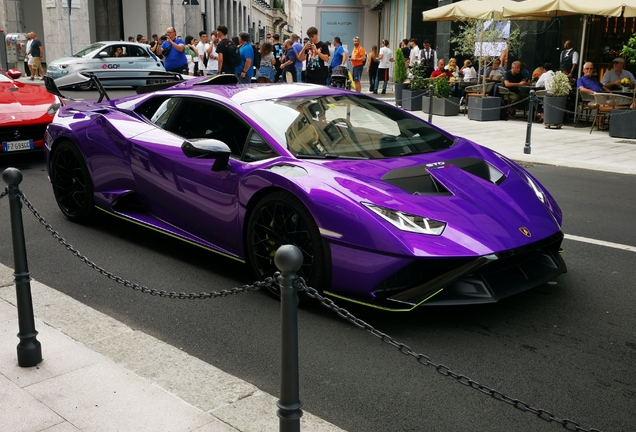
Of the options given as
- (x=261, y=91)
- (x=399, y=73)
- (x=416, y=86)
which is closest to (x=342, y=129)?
(x=261, y=91)

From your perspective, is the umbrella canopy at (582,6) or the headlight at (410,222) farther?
the umbrella canopy at (582,6)

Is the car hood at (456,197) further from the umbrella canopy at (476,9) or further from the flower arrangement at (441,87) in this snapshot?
the flower arrangement at (441,87)

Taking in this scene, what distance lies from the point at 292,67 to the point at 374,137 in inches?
529

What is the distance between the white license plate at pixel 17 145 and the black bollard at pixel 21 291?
644 cm

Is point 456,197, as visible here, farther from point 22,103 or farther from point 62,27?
point 62,27

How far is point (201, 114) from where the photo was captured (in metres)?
5.65

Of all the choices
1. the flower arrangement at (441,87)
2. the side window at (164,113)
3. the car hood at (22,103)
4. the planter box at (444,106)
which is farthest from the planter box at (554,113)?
the side window at (164,113)

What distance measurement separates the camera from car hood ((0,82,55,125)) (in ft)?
31.9

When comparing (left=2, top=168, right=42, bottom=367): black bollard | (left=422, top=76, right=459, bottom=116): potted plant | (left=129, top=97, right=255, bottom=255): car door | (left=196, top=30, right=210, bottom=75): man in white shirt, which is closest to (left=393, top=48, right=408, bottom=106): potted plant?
(left=422, top=76, right=459, bottom=116): potted plant

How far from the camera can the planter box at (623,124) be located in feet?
44.6

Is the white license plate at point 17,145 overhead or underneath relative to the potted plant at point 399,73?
underneath

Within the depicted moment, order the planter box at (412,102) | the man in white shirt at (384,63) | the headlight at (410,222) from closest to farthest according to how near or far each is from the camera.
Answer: the headlight at (410,222) < the planter box at (412,102) < the man in white shirt at (384,63)

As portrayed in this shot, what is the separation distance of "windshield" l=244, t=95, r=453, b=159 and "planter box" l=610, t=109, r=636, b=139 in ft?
30.5

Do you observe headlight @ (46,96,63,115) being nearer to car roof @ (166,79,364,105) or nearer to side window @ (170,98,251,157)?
car roof @ (166,79,364,105)
